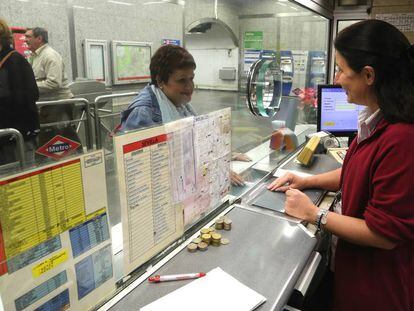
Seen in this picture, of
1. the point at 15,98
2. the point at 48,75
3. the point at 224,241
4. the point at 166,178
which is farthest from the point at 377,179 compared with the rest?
the point at 48,75

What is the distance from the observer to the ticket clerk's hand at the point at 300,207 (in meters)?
1.34

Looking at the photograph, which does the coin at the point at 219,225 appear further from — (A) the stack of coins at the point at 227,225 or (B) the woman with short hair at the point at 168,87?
(B) the woman with short hair at the point at 168,87

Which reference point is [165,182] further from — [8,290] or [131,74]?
[131,74]

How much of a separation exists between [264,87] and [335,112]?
0.79m

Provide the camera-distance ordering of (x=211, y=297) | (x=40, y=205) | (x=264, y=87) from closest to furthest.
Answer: (x=40, y=205) → (x=211, y=297) → (x=264, y=87)

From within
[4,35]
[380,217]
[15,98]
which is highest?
[4,35]

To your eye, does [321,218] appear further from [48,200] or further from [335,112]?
[335,112]

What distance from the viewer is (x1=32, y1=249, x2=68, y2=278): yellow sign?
0.73 metres

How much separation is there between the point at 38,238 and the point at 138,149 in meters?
0.32

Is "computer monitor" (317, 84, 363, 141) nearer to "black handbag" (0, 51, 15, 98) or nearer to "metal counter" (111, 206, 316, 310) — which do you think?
"metal counter" (111, 206, 316, 310)

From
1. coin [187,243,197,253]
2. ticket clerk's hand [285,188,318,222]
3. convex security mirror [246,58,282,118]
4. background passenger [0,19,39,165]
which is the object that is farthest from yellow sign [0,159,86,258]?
background passenger [0,19,39,165]

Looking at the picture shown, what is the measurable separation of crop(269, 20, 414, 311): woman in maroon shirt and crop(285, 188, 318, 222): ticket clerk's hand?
38mm

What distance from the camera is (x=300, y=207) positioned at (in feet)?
4.58

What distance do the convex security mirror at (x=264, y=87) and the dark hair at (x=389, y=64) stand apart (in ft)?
3.55
